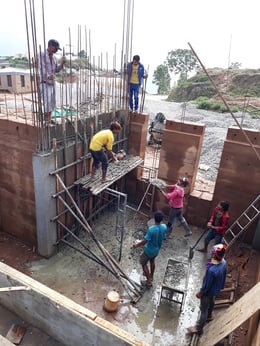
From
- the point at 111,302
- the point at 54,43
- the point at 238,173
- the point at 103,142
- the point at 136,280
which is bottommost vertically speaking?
the point at 136,280

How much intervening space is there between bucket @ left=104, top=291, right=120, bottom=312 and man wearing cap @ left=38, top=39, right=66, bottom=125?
4.12m

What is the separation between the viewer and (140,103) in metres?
9.82

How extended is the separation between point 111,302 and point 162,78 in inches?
1503

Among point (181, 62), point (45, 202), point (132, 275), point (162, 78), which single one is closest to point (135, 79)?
point (45, 202)

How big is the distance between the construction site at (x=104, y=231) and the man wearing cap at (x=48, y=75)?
1.01 ft

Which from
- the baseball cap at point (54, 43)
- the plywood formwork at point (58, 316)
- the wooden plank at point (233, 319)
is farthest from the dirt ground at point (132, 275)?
the baseball cap at point (54, 43)

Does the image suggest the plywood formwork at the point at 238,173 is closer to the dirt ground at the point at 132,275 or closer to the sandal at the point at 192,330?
the dirt ground at the point at 132,275

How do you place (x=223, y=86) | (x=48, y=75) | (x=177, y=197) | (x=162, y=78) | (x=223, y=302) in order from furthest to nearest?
(x=162, y=78) < (x=223, y=86) < (x=177, y=197) < (x=48, y=75) < (x=223, y=302)

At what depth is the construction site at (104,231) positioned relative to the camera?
173 inches

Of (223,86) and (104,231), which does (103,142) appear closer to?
(104,231)

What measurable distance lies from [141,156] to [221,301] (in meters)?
5.42

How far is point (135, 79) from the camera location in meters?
9.09

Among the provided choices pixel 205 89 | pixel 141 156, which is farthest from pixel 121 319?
A: pixel 205 89

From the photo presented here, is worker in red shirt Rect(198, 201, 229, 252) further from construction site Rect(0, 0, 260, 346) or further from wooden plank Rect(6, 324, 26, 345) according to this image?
wooden plank Rect(6, 324, 26, 345)
